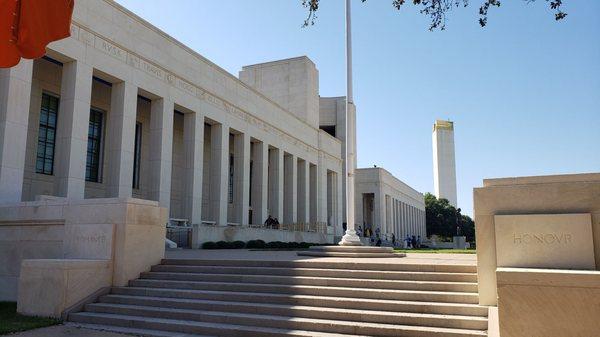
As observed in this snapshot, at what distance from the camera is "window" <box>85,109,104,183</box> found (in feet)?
82.0

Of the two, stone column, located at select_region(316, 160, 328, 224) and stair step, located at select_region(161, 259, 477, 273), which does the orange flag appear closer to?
stair step, located at select_region(161, 259, 477, 273)

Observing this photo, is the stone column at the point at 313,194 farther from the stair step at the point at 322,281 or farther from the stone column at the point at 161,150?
the stair step at the point at 322,281

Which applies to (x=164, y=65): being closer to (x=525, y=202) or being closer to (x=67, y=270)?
(x=67, y=270)

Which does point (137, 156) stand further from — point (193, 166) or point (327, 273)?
point (327, 273)

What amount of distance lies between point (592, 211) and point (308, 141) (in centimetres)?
3512

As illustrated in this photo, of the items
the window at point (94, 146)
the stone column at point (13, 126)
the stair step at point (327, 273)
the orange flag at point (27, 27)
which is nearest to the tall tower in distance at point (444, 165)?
the window at point (94, 146)

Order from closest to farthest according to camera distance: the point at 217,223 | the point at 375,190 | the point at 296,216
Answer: the point at 217,223 → the point at 296,216 → the point at 375,190

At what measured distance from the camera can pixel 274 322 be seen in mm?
8367

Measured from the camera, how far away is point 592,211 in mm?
7539

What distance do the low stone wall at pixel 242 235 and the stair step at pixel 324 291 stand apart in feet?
38.6

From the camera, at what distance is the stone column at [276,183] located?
3656 centimetres

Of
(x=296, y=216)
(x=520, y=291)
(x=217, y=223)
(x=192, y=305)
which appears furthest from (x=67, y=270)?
(x=296, y=216)

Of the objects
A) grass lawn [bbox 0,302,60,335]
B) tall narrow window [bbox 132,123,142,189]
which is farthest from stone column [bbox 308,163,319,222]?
grass lawn [bbox 0,302,60,335]

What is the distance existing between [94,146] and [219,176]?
7320mm
